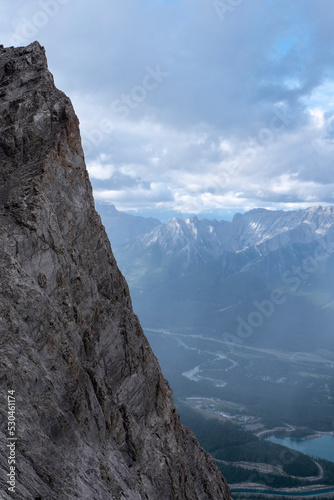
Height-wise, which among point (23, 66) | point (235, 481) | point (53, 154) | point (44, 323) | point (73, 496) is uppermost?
point (23, 66)

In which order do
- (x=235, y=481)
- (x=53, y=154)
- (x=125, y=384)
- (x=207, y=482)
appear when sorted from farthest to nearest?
(x=235, y=481) < (x=207, y=482) < (x=125, y=384) < (x=53, y=154)

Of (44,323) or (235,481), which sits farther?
(235,481)

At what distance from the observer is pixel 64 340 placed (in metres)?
33.7

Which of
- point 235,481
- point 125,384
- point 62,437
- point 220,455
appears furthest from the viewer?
point 220,455

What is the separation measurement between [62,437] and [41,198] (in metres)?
19.2

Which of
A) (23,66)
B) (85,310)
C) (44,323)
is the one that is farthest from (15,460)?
(23,66)

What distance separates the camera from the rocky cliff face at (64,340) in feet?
94.2

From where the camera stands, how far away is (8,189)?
35.7m

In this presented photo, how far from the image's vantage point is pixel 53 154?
38062mm

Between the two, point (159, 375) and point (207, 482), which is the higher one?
point (159, 375)

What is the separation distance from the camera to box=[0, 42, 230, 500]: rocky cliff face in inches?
1130

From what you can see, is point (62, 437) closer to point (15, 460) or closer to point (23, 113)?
point (15, 460)

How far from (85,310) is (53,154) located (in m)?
14.9

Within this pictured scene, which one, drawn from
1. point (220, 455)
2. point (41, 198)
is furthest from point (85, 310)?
point (220, 455)
